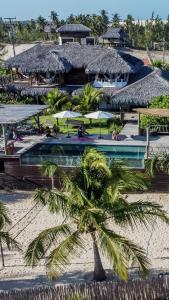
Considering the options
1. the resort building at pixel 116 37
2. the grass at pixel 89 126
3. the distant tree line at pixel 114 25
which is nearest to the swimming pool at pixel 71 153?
the grass at pixel 89 126

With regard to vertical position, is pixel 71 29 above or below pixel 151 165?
above

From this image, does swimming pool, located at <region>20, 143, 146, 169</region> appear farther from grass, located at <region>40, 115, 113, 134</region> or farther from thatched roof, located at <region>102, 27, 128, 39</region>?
thatched roof, located at <region>102, 27, 128, 39</region>

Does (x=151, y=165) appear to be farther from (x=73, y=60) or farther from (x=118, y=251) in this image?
(x=73, y=60)

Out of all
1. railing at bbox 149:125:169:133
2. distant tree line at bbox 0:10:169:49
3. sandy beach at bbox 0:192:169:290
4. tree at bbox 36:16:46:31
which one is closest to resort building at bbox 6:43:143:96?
railing at bbox 149:125:169:133

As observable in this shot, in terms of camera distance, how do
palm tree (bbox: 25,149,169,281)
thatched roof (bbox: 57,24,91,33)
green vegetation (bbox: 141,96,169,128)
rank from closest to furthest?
A: 1. palm tree (bbox: 25,149,169,281)
2. green vegetation (bbox: 141,96,169,128)
3. thatched roof (bbox: 57,24,91,33)

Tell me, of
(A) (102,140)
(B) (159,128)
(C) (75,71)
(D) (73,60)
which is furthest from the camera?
(D) (73,60)

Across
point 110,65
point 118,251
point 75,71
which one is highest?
point 110,65

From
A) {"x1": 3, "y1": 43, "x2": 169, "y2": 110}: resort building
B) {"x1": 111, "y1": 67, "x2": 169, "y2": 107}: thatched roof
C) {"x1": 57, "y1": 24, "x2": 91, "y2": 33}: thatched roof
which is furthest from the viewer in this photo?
{"x1": 57, "y1": 24, "x2": 91, "y2": 33}: thatched roof

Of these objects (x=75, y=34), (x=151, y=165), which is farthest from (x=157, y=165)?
(x=75, y=34)
